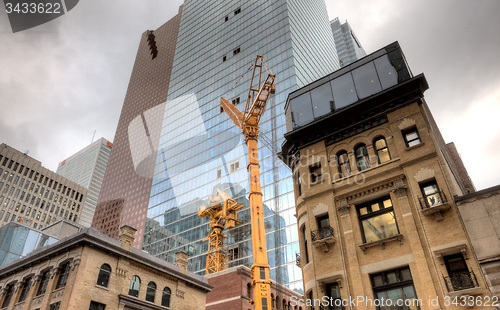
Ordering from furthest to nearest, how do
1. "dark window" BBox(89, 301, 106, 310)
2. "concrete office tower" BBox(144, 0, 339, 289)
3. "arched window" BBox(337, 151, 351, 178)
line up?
"concrete office tower" BBox(144, 0, 339, 289)
"dark window" BBox(89, 301, 106, 310)
"arched window" BBox(337, 151, 351, 178)

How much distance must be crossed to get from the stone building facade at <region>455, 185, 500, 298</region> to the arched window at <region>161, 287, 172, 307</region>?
27416 millimetres

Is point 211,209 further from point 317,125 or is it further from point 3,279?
point 317,125

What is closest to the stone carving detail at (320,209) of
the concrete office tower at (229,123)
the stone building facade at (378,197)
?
the stone building facade at (378,197)

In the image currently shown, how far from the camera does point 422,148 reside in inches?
772

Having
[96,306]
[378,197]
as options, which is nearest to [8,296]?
[96,306]

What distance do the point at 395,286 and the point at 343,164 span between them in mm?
7759

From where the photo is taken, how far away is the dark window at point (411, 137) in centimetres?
2034

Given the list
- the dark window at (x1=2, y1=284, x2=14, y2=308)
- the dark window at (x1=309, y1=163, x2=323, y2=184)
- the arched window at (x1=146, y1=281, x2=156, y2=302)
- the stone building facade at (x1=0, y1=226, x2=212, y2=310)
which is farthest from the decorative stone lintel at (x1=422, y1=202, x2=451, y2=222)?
the dark window at (x1=2, y1=284, x2=14, y2=308)

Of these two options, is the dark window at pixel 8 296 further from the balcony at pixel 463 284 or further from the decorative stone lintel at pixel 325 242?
the balcony at pixel 463 284

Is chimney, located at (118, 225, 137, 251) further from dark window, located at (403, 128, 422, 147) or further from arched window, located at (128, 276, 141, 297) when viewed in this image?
dark window, located at (403, 128, 422, 147)

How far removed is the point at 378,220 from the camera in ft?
64.5

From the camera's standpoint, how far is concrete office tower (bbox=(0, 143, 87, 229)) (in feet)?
362

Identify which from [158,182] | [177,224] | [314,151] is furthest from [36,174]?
[314,151]

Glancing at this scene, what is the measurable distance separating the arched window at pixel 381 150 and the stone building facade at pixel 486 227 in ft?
15.1
